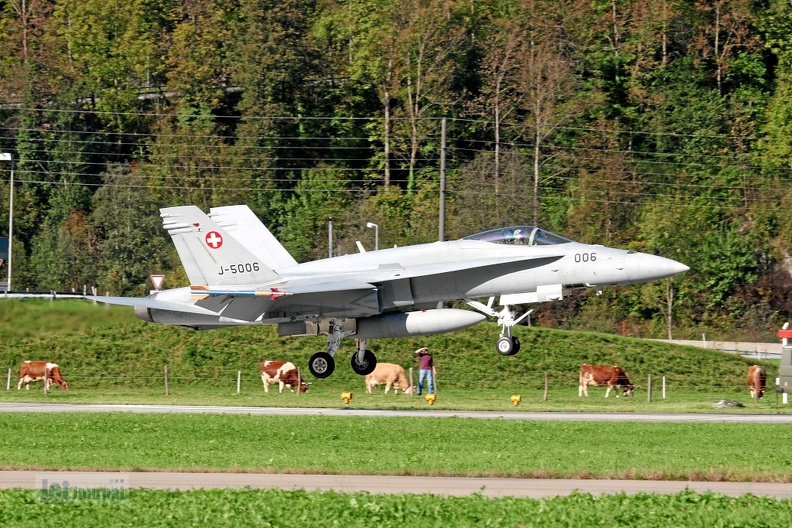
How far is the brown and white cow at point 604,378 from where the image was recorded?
1526 inches

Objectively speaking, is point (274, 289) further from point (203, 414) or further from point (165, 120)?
point (165, 120)

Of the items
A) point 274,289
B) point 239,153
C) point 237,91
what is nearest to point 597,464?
point 274,289

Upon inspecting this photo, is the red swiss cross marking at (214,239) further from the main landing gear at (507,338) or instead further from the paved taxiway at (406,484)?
the paved taxiway at (406,484)

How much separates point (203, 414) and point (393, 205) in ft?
114

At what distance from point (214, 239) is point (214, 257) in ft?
1.41

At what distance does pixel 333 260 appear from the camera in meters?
30.9

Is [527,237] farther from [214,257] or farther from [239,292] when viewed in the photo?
[214,257]

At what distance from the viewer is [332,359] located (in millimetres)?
30188

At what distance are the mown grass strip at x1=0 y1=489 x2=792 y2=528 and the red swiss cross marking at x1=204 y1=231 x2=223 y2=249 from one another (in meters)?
15.3

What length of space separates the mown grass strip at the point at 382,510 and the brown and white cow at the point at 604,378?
2297cm

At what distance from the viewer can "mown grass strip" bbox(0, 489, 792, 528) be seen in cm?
1422

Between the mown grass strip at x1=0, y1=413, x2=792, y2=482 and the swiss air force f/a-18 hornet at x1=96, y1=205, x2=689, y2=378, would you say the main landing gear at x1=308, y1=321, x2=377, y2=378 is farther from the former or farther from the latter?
the mown grass strip at x1=0, y1=413, x2=792, y2=482

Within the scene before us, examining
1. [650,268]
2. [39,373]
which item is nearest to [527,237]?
[650,268]

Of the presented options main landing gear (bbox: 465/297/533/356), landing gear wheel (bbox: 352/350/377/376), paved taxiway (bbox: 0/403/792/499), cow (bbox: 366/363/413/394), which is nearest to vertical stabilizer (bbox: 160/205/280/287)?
landing gear wheel (bbox: 352/350/377/376)
